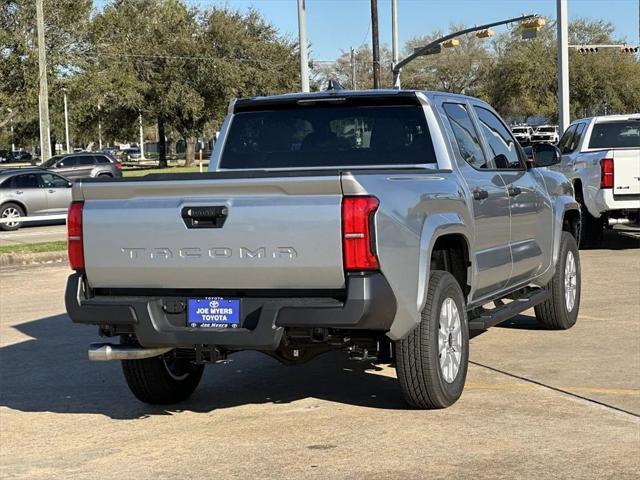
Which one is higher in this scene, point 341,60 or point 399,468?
point 341,60

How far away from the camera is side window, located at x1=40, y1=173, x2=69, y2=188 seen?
26.0 metres

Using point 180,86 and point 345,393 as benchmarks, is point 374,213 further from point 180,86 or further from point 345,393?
point 180,86

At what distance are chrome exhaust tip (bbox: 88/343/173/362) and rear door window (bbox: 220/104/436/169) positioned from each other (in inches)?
76.8

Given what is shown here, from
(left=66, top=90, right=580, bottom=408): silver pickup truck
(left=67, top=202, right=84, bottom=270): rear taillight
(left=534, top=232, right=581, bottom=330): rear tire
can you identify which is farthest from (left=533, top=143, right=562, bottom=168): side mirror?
(left=67, top=202, right=84, bottom=270): rear taillight

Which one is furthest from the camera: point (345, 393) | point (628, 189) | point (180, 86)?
point (180, 86)

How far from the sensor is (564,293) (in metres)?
8.95

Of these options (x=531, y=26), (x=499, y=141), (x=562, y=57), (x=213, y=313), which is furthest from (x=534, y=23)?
(x=213, y=313)

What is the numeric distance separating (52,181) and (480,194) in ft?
68.8

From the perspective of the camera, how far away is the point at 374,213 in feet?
17.6

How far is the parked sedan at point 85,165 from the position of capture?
122ft

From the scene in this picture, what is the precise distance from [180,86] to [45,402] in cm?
5250

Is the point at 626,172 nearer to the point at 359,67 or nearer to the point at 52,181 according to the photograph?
the point at 52,181

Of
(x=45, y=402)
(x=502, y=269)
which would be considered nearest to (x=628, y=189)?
(x=502, y=269)

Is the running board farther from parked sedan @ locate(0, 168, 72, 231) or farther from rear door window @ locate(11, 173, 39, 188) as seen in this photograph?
rear door window @ locate(11, 173, 39, 188)
